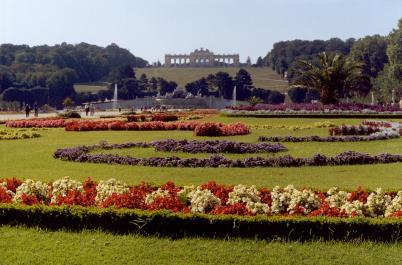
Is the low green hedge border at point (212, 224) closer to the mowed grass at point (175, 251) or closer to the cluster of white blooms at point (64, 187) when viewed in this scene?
the mowed grass at point (175, 251)

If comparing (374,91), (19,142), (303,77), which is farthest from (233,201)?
(374,91)

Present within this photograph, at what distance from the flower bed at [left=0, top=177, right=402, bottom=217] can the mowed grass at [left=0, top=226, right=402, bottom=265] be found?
546 mm

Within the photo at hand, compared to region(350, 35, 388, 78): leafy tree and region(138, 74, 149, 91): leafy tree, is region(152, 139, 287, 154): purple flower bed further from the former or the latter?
region(138, 74, 149, 91): leafy tree

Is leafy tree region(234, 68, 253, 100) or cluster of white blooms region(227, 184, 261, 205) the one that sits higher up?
Answer: leafy tree region(234, 68, 253, 100)

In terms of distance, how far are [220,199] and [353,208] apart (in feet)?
5.09

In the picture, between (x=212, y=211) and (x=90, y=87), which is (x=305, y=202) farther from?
(x=90, y=87)

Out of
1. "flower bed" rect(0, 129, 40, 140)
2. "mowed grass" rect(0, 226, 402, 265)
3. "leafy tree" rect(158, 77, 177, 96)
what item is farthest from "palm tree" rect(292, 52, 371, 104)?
"leafy tree" rect(158, 77, 177, 96)

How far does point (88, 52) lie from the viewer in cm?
13362

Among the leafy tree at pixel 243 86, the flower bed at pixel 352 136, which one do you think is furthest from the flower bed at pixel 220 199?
the leafy tree at pixel 243 86

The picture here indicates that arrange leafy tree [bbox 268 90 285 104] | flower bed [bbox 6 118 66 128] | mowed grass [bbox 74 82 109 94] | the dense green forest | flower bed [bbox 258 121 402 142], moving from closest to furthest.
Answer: flower bed [bbox 258 121 402 142]
flower bed [bbox 6 118 66 128]
the dense green forest
leafy tree [bbox 268 90 285 104]
mowed grass [bbox 74 82 109 94]

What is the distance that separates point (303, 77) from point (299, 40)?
346 ft

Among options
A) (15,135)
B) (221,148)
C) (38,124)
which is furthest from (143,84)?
(221,148)

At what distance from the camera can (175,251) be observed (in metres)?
6.05

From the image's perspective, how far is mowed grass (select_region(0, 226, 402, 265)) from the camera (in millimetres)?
5816
